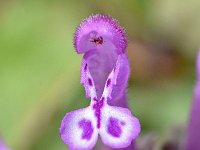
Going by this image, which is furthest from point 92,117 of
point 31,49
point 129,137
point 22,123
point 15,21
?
point 15,21

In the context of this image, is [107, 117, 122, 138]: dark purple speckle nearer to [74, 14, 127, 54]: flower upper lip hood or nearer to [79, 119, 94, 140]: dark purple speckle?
[79, 119, 94, 140]: dark purple speckle

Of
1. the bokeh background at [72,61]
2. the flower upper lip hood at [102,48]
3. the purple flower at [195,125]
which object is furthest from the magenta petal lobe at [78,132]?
the bokeh background at [72,61]

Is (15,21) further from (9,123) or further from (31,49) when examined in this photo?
(9,123)

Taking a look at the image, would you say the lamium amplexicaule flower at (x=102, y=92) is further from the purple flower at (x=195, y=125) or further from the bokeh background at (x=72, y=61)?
the bokeh background at (x=72, y=61)

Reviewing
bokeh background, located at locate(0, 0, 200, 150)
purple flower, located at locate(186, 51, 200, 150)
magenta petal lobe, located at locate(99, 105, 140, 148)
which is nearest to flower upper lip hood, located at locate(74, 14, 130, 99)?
magenta petal lobe, located at locate(99, 105, 140, 148)

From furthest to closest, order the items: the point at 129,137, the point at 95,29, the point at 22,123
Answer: the point at 22,123
the point at 95,29
the point at 129,137

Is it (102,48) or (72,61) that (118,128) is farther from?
(72,61)
